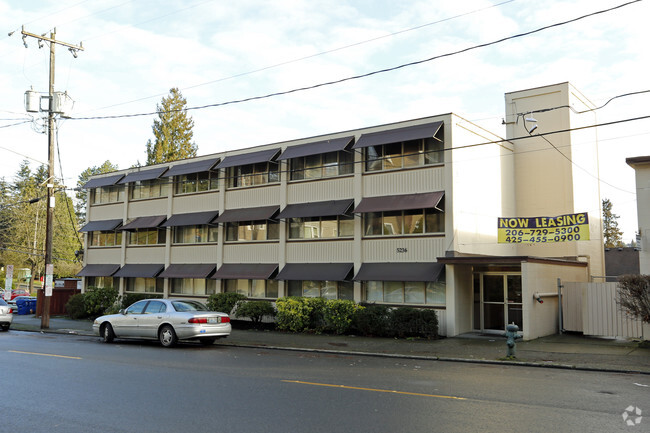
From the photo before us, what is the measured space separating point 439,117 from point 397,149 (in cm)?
209

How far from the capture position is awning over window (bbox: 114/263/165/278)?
94.5 feet

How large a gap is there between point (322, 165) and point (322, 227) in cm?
269

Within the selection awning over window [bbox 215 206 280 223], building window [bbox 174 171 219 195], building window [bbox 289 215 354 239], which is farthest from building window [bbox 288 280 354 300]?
building window [bbox 174 171 219 195]

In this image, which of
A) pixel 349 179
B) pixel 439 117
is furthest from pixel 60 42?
pixel 439 117

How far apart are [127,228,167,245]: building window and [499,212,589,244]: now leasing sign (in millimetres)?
18310

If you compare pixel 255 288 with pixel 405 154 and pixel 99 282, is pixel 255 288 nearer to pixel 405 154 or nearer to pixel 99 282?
pixel 405 154

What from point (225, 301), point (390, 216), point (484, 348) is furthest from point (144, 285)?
point (484, 348)

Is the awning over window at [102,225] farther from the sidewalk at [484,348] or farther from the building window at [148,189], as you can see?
the sidewalk at [484,348]

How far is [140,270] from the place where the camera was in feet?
97.1

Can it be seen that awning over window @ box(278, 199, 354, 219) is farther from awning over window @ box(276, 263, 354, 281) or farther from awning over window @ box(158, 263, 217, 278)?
awning over window @ box(158, 263, 217, 278)

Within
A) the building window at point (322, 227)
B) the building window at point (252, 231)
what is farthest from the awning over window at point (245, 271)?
the building window at point (322, 227)

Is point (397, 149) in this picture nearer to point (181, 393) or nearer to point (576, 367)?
point (576, 367)

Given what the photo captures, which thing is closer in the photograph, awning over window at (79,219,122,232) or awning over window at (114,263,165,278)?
awning over window at (114,263,165,278)

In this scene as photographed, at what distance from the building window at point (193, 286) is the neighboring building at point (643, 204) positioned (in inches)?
723
